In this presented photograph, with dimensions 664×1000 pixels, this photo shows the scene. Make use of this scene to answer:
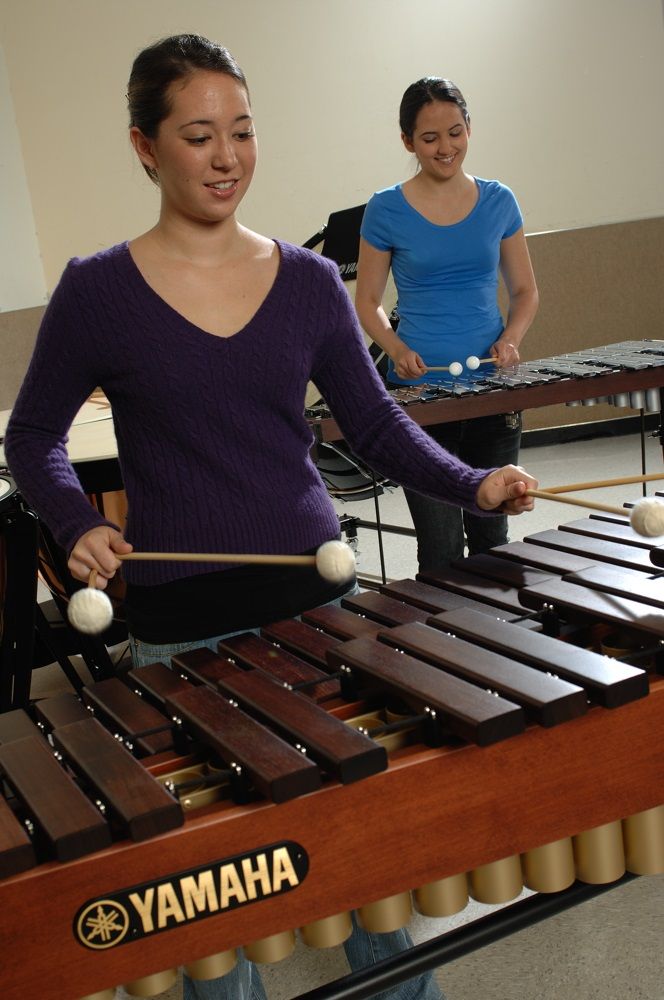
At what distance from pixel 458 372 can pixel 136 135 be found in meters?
1.38

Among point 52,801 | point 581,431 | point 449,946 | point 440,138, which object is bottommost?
point 449,946

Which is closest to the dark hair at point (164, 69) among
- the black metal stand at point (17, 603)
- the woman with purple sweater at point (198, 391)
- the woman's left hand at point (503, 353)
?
the woman with purple sweater at point (198, 391)

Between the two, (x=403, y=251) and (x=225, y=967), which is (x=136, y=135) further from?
(x=403, y=251)

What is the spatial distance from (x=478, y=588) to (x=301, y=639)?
28cm

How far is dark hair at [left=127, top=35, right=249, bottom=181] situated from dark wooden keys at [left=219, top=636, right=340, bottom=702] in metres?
0.68

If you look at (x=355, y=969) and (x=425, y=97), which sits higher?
(x=425, y=97)

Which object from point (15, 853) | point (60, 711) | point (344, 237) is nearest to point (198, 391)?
point (60, 711)

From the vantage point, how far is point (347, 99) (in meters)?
5.57

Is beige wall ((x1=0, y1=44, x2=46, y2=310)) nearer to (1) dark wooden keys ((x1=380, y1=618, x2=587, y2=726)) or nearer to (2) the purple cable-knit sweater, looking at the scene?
(2) the purple cable-knit sweater

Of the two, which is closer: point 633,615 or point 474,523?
point 633,615

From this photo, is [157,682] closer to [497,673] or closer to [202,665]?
[202,665]

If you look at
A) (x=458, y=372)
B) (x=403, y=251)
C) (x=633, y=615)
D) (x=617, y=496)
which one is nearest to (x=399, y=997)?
(x=633, y=615)

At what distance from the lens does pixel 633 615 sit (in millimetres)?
1393

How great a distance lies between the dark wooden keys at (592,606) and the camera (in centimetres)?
137
